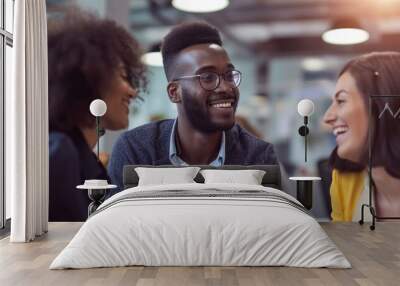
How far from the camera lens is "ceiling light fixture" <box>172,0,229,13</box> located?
672cm

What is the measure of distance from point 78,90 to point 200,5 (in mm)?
1807

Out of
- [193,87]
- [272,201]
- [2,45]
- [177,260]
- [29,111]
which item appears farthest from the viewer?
[193,87]

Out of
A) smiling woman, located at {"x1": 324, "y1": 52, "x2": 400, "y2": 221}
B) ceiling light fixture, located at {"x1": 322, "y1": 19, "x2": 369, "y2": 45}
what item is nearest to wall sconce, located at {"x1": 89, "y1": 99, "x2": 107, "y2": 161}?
smiling woman, located at {"x1": 324, "y1": 52, "x2": 400, "y2": 221}

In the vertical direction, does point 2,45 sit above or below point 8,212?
above

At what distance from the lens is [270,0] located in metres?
6.74

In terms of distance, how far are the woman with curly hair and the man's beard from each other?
637 millimetres

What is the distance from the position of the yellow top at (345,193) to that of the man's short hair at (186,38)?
2.22 metres

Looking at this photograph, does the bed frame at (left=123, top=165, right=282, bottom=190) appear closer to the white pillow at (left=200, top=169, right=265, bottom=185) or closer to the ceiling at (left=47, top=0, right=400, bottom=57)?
the white pillow at (left=200, top=169, right=265, bottom=185)

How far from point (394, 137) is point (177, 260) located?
148 inches

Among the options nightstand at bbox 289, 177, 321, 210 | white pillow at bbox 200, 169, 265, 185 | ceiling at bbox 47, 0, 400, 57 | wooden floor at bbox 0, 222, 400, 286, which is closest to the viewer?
wooden floor at bbox 0, 222, 400, 286

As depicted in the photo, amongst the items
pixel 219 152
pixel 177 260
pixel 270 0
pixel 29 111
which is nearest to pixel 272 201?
pixel 177 260

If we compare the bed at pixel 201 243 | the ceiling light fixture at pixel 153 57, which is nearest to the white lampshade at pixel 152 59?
the ceiling light fixture at pixel 153 57

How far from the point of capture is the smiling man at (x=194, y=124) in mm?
6695

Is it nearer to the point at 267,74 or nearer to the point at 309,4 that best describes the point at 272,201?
the point at 267,74
